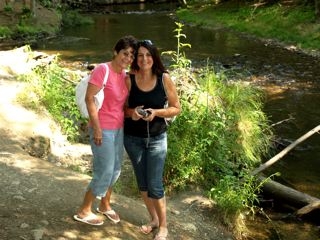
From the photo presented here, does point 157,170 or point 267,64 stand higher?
point 157,170

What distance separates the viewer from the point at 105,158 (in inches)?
179

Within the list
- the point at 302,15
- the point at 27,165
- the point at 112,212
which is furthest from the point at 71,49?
the point at 112,212

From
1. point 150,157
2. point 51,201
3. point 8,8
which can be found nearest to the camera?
point 150,157

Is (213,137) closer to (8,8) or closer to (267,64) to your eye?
(267,64)

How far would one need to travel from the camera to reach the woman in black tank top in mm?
4500

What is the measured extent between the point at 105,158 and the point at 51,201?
115 centimetres

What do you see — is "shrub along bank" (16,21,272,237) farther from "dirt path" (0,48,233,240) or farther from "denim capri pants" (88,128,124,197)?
"denim capri pants" (88,128,124,197)

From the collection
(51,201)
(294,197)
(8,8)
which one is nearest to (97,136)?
(51,201)

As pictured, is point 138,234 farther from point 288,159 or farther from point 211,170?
point 288,159

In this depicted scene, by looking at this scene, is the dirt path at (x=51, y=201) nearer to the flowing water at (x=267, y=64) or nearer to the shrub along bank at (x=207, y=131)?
the shrub along bank at (x=207, y=131)

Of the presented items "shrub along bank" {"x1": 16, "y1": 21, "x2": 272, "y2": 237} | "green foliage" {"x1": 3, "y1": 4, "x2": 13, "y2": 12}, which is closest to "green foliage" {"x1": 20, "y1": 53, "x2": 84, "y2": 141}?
"shrub along bank" {"x1": 16, "y1": 21, "x2": 272, "y2": 237}

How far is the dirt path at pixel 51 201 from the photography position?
4.77 meters

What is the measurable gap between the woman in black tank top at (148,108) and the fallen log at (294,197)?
111 inches

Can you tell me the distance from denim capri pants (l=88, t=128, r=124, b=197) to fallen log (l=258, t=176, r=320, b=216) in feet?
10.0
